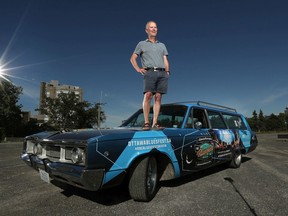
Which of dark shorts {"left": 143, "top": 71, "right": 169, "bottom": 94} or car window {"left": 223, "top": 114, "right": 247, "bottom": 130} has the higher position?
dark shorts {"left": 143, "top": 71, "right": 169, "bottom": 94}

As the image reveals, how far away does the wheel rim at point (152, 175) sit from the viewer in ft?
11.7

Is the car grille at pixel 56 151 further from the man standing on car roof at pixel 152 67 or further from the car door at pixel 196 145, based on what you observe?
the car door at pixel 196 145

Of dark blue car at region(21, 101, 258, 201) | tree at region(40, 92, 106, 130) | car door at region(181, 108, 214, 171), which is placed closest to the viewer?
dark blue car at region(21, 101, 258, 201)

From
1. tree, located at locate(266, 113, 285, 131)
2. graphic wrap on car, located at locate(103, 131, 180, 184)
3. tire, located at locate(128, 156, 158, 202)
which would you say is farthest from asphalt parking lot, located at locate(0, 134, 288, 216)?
→ tree, located at locate(266, 113, 285, 131)

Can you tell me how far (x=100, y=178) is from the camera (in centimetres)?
282

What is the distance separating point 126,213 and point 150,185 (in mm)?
668

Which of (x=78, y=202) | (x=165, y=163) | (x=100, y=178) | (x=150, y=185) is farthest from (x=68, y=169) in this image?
(x=165, y=163)

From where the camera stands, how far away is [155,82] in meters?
4.41

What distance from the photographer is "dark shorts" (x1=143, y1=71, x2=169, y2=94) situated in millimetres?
4371

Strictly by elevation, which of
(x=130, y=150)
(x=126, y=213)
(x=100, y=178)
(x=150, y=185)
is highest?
(x=130, y=150)

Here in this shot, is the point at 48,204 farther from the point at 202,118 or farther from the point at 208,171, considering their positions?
the point at 208,171

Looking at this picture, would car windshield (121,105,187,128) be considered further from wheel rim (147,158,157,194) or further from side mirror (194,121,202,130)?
wheel rim (147,158,157,194)

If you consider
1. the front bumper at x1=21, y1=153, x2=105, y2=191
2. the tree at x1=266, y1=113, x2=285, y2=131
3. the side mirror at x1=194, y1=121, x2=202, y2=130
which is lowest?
the front bumper at x1=21, y1=153, x2=105, y2=191

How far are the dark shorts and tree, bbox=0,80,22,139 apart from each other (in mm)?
34805
